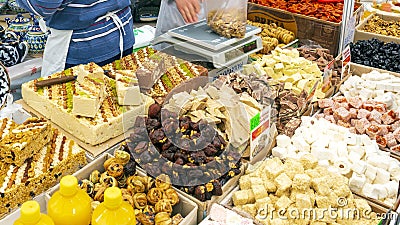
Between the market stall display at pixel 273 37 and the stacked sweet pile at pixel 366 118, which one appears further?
the market stall display at pixel 273 37

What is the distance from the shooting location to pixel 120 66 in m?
2.45

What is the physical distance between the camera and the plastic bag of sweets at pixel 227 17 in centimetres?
268

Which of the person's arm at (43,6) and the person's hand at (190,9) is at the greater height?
the person's arm at (43,6)

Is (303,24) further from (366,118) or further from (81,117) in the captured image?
(81,117)

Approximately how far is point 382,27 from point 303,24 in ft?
3.64

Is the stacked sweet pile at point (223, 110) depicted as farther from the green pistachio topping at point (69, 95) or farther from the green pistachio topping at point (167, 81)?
the green pistachio topping at point (69, 95)

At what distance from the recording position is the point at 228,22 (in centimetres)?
270

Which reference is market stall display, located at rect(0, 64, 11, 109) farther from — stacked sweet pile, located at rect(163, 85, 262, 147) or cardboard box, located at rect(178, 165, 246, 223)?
cardboard box, located at rect(178, 165, 246, 223)

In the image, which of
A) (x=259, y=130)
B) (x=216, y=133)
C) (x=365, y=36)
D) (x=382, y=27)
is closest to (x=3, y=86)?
(x=216, y=133)

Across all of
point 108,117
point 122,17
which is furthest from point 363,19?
point 108,117

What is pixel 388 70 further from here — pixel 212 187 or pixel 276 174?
pixel 212 187

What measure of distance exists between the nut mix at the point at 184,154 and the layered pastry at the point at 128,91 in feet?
1.15

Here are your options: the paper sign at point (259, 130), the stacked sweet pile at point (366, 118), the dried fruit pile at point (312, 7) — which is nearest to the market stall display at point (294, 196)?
the paper sign at point (259, 130)

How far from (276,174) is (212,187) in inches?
11.9
